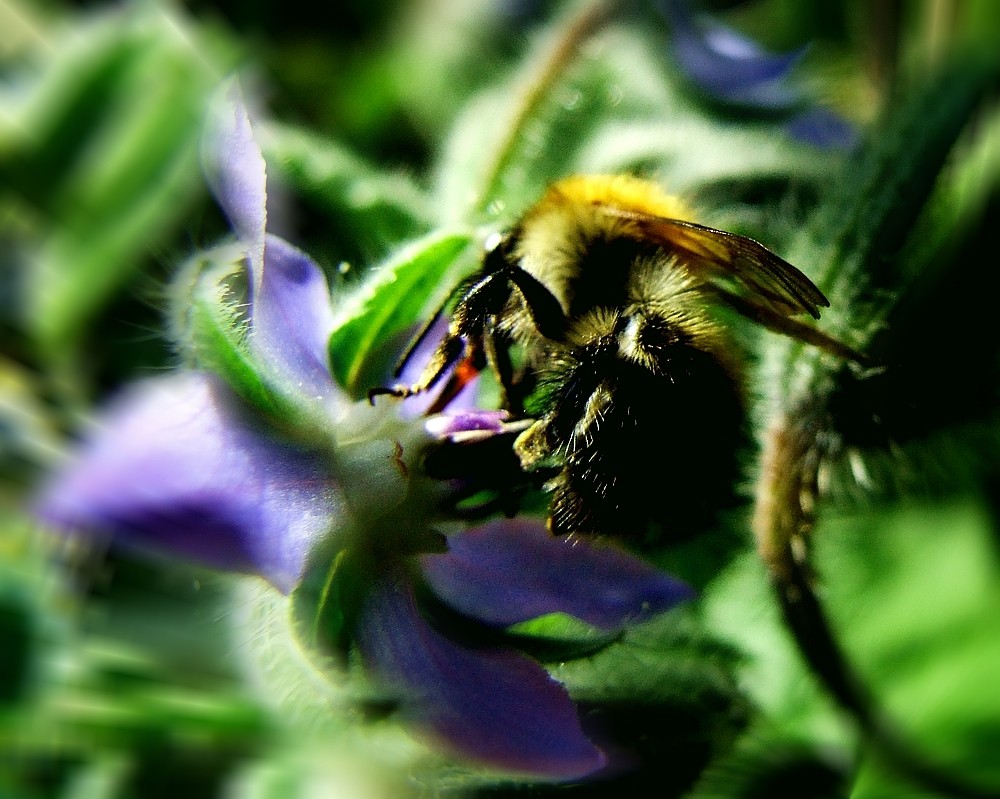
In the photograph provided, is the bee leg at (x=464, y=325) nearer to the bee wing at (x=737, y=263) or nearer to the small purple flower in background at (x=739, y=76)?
the bee wing at (x=737, y=263)

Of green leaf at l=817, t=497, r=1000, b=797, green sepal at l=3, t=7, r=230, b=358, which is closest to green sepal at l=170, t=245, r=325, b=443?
green leaf at l=817, t=497, r=1000, b=797

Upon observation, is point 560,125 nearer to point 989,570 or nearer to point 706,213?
point 706,213

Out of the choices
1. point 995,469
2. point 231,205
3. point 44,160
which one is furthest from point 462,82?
point 231,205

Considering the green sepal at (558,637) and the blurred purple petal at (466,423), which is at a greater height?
the blurred purple petal at (466,423)

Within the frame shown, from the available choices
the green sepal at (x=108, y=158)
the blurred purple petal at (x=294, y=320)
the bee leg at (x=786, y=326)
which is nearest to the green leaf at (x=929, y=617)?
the bee leg at (x=786, y=326)

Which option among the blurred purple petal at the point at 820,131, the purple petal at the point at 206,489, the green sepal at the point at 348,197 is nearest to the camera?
the purple petal at the point at 206,489

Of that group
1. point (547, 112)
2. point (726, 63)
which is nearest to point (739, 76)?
point (726, 63)

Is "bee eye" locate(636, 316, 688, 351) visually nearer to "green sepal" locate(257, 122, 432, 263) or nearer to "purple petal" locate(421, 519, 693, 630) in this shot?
"purple petal" locate(421, 519, 693, 630)
